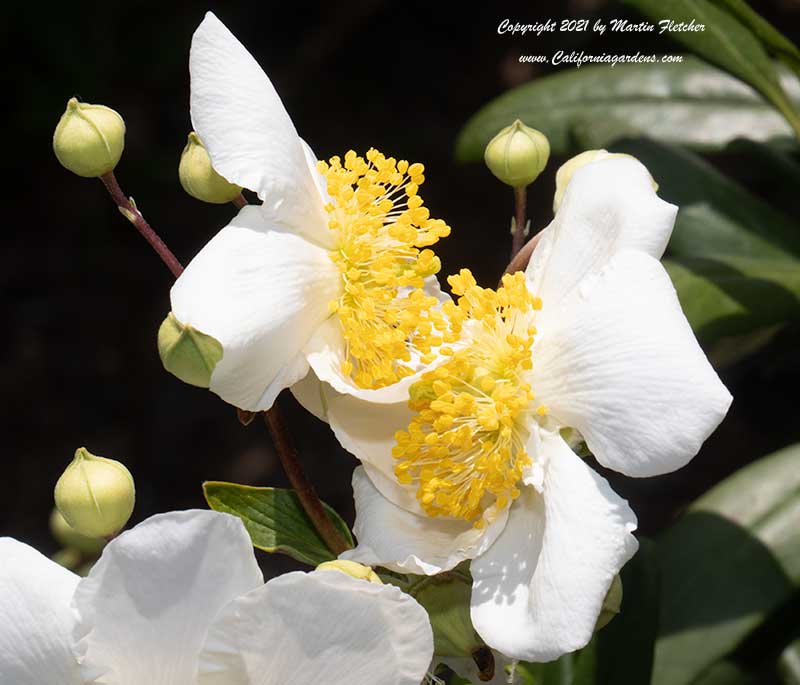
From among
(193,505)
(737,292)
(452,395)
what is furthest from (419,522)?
(193,505)

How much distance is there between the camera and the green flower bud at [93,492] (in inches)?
38.3

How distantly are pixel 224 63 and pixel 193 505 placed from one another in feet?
5.81

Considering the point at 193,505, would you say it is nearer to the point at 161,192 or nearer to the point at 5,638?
the point at 161,192

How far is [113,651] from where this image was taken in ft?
2.88

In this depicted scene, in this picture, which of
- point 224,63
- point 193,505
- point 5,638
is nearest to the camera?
point 5,638

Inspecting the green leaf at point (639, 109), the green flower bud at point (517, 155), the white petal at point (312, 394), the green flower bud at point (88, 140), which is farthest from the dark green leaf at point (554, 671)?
the green leaf at point (639, 109)

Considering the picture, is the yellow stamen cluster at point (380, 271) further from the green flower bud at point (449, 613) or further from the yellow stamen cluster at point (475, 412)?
the green flower bud at point (449, 613)

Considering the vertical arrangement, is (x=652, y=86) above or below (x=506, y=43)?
above

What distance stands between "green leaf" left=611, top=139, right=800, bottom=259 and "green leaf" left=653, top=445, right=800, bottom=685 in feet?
1.00

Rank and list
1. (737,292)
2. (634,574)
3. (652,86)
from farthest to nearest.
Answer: (652,86)
(737,292)
(634,574)

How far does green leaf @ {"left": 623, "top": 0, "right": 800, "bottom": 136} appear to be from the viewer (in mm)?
1497

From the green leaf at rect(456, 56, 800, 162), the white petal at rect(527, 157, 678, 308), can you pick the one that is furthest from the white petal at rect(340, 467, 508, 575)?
the green leaf at rect(456, 56, 800, 162)

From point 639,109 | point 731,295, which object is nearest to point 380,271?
point 731,295

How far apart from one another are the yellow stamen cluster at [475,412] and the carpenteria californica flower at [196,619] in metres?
0.20
